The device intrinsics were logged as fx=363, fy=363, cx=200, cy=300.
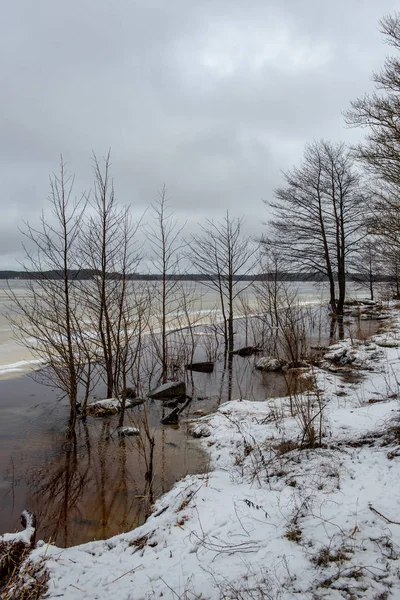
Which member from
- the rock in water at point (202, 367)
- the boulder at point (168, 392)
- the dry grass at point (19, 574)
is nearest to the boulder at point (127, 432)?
the boulder at point (168, 392)

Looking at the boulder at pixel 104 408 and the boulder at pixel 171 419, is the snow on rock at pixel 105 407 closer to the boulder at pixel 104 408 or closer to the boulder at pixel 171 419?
the boulder at pixel 104 408

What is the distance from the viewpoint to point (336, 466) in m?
4.27

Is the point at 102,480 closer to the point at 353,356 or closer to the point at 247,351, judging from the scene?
the point at 353,356

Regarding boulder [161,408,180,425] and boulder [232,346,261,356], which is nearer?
boulder [161,408,180,425]

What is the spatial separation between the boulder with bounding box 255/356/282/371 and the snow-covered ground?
6059 millimetres

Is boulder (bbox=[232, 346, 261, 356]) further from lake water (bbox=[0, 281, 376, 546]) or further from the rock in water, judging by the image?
lake water (bbox=[0, 281, 376, 546])

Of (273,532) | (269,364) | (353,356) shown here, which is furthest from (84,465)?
(353,356)

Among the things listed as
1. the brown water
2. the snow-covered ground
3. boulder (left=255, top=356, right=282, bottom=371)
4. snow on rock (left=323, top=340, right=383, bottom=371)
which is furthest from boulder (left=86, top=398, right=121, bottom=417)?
snow on rock (left=323, top=340, right=383, bottom=371)

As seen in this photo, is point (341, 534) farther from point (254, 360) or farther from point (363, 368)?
point (254, 360)

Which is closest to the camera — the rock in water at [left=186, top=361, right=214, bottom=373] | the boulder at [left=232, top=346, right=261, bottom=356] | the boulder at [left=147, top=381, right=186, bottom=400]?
the boulder at [left=147, top=381, right=186, bottom=400]

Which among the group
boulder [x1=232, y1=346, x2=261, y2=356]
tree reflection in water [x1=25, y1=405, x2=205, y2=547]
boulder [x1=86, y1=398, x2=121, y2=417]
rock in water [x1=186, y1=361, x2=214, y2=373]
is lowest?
tree reflection in water [x1=25, y1=405, x2=205, y2=547]

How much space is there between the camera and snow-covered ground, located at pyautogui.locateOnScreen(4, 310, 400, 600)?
269 cm

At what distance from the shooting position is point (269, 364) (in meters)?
11.8

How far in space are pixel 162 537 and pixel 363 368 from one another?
794cm
